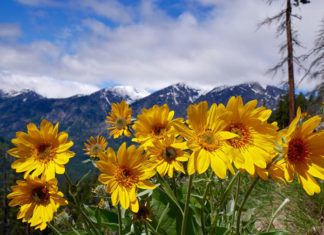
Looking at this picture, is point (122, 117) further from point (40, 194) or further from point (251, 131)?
point (251, 131)

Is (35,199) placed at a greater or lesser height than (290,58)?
lesser

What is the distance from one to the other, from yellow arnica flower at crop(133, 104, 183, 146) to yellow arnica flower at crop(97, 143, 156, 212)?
0.35 m

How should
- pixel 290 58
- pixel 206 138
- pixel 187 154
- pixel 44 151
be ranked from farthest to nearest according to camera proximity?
pixel 290 58, pixel 44 151, pixel 187 154, pixel 206 138

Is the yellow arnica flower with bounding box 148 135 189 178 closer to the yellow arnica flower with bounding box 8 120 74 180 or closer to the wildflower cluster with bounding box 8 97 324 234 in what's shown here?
the wildflower cluster with bounding box 8 97 324 234

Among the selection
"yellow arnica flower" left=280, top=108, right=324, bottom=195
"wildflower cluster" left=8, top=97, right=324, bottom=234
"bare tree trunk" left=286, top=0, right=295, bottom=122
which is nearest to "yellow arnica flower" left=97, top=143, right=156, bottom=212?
"wildflower cluster" left=8, top=97, right=324, bottom=234

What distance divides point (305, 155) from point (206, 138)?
505 millimetres

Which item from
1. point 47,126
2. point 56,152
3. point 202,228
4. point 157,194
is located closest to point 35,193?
point 56,152

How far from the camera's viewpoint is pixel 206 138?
1166 mm

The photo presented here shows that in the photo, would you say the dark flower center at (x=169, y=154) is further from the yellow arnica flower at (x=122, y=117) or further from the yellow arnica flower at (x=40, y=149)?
the yellow arnica flower at (x=122, y=117)

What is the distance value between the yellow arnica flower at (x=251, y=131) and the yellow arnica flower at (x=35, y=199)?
112 centimetres

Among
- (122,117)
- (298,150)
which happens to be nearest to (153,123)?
(122,117)

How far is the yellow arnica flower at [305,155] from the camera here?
1.14m

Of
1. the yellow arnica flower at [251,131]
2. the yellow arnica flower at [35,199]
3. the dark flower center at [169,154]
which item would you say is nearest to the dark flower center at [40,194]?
the yellow arnica flower at [35,199]

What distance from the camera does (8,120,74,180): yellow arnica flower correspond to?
147 cm
